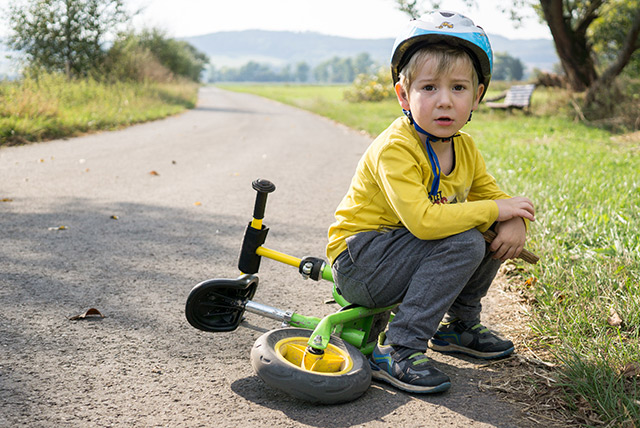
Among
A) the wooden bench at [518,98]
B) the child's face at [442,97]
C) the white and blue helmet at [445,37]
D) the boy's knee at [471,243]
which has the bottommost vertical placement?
the boy's knee at [471,243]

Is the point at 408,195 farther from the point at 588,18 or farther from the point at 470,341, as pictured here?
the point at 588,18

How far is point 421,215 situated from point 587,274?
4.94 ft

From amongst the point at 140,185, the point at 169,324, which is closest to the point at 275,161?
the point at 140,185

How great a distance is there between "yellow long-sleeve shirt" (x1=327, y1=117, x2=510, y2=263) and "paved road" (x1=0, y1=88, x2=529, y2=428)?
67cm

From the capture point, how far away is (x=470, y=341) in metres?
2.83

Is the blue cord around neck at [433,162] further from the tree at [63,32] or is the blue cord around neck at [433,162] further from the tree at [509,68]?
the tree at [509,68]

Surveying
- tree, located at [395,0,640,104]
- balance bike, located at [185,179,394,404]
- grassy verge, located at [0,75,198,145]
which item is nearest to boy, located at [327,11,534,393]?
balance bike, located at [185,179,394,404]

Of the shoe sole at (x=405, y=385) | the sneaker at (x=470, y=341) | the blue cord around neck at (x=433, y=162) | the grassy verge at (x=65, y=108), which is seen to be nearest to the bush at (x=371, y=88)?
the grassy verge at (x=65, y=108)

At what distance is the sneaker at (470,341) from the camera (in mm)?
2781

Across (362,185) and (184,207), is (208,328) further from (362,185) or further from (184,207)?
(184,207)

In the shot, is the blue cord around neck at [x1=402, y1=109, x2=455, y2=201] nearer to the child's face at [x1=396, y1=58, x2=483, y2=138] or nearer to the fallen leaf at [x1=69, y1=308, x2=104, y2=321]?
the child's face at [x1=396, y1=58, x2=483, y2=138]

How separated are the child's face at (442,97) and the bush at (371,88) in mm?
26898

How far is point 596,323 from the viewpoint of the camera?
276 centimetres

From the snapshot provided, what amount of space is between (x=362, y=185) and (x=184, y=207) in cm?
343
